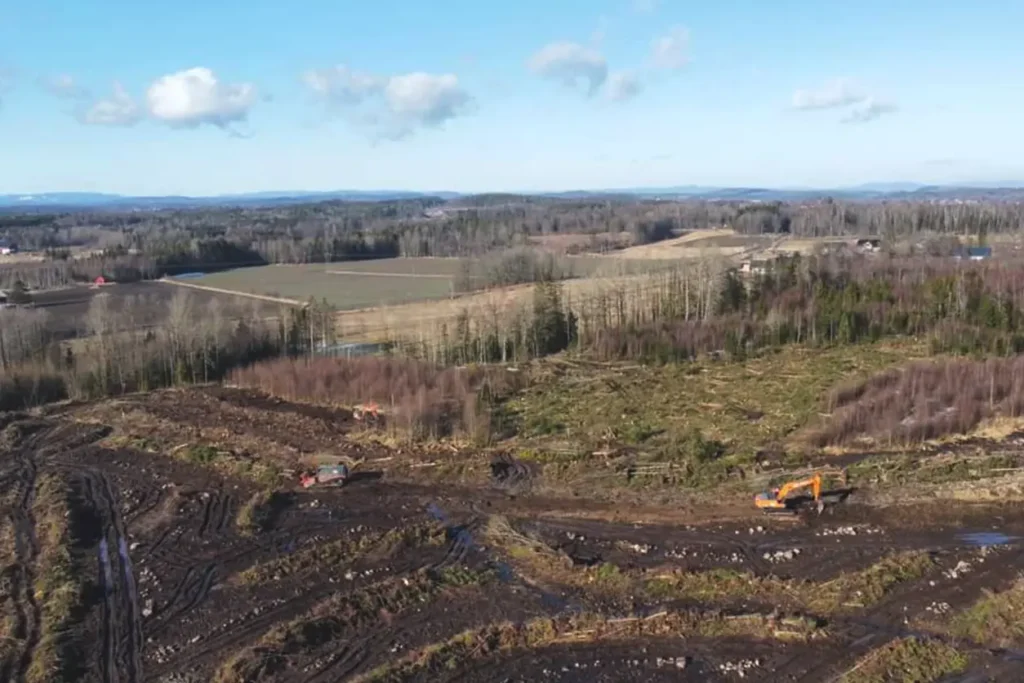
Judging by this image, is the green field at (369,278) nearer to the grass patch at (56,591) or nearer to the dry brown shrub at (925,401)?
the dry brown shrub at (925,401)

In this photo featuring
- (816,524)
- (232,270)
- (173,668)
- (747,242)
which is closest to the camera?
(173,668)

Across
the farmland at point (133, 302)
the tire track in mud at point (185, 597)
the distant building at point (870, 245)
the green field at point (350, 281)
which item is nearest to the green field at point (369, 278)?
the green field at point (350, 281)

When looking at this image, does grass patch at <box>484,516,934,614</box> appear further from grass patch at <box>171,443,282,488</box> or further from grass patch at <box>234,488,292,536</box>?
grass patch at <box>171,443,282,488</box>

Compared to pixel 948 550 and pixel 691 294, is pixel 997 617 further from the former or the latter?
pixel 691 294

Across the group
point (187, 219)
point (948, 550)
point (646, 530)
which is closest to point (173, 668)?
point (646, 530)

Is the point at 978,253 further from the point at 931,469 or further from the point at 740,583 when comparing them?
the point at 740,583

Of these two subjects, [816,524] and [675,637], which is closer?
[675,637]
